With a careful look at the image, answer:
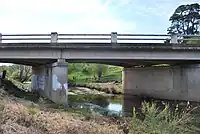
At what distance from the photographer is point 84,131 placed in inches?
347

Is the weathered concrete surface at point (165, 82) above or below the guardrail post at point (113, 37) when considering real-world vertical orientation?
below

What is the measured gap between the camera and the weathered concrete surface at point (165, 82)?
27.0 m

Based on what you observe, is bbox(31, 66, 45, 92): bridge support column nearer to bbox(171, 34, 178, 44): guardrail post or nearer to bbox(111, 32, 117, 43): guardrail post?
bbox(111, 32, 117, 43): guardrail post

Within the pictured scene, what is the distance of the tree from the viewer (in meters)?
62.8

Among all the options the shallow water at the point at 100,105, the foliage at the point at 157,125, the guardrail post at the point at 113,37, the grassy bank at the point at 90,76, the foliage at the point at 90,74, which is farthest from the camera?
the foliage at the point at 90,74

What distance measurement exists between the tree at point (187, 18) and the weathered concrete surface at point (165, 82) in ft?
87.5

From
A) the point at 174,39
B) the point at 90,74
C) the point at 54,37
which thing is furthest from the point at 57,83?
the point at 90,74

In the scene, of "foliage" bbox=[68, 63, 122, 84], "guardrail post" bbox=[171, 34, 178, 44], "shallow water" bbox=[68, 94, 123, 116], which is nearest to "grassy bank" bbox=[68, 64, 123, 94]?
"foliage" bbox=[68, 63, 122, 84]

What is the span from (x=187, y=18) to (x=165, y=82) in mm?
35731

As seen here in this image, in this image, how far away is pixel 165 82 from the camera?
3167 cm

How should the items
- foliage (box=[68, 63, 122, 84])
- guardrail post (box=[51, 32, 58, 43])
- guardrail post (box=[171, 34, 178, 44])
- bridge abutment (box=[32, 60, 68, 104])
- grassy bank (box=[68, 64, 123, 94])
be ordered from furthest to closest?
1. foliage (box=[68, 63, 122, 84])
2. grassy bank (box=[68, 64, 123, 94])
3. guardrail post (box=[171, 34, 178, 44])
4. guardrail post (box=[51, 32, 58, 43])
5. bridge abutment (box=[32, 60, 68, 104])

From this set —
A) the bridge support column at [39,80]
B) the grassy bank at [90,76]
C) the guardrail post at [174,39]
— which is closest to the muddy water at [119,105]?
the bridge support column at [39,80]

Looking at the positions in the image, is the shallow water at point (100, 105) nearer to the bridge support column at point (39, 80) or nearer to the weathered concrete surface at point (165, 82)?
the bridge support column at point (39, 80)

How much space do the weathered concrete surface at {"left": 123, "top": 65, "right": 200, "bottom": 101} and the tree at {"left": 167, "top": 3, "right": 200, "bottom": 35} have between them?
26.7m
